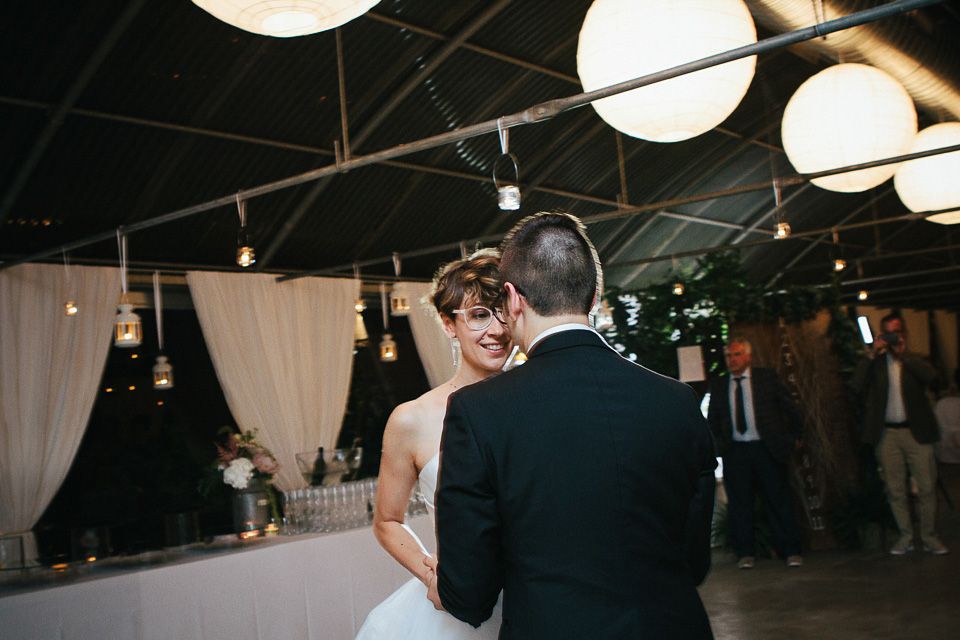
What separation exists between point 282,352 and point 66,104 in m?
3.59

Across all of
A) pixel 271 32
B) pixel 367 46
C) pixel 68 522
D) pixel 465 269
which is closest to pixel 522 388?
pixel 465 269

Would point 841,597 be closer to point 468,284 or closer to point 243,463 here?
A: point 243,463

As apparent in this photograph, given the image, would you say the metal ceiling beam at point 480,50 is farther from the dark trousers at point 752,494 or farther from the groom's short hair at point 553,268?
the groom's short hair at point 553,268

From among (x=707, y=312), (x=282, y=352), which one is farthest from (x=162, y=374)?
(x=707, y=312)

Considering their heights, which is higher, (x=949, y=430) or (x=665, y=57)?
(x=665, y=57)

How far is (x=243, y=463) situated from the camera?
4.91 metres

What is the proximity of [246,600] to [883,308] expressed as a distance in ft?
69.4

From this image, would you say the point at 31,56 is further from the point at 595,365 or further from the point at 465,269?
the point at 595,365

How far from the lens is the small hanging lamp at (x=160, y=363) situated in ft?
25.7

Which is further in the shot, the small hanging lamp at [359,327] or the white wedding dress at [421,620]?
the small hanging lamp at [359,327]

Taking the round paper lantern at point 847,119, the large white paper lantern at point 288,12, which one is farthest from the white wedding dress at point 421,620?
the round paper lantern at point 847,119

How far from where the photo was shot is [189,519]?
457cm

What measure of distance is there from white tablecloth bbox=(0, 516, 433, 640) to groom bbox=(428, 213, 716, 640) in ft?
8.55

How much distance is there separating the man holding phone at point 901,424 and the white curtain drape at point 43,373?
21.5ft
